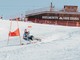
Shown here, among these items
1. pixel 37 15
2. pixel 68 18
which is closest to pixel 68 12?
pixel 68 18

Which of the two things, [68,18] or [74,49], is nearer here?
[74,49]

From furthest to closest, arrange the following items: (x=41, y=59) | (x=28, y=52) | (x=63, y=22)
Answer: (x=63, y=22)
(x=28, y=52)
(x=41, y=59)

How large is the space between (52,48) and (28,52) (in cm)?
155

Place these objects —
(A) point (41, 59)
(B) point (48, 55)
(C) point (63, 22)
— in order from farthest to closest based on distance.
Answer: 1. (C) point (63, 22)
2. (B) point (48, 55)
3. (A) point (41, 59)

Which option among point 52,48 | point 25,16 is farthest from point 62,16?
point 52,48

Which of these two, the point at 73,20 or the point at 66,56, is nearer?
the point at 66,56

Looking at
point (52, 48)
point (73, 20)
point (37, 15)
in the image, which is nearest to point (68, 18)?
point (73, 20)

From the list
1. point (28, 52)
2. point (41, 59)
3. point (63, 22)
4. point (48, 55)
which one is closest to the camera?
point (41, 59)

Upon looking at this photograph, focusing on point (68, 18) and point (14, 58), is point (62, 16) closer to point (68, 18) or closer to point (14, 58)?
point (68, 18)

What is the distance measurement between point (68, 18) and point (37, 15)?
497cm

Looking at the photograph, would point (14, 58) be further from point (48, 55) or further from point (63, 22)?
point (63, 22)

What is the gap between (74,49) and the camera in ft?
54.6

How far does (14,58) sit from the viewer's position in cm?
1482

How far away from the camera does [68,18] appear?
55188 millimetres
